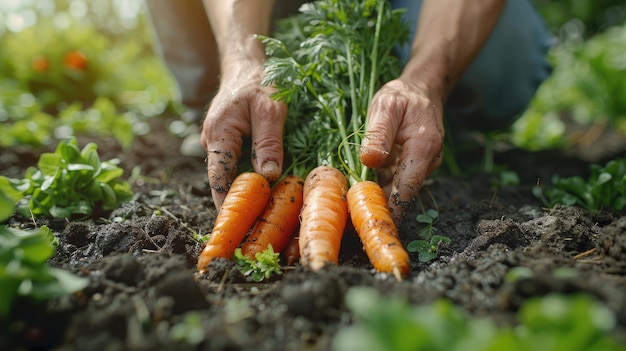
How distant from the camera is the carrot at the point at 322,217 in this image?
6.60 ft

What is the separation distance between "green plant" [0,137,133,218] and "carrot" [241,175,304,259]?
858 mm

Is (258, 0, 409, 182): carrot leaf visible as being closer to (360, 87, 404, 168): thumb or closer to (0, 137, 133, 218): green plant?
(360, 87, 404, 168): thumb

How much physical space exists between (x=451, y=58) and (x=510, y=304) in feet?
5.40

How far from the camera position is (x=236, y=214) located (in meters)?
2.30

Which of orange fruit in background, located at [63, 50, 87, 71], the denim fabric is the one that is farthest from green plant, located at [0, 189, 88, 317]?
orange fruit in background, located at [63, 50, 87, 71]

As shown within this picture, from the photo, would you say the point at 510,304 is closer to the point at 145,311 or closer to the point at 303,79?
the point at 145,311

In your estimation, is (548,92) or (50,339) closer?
(50,339)

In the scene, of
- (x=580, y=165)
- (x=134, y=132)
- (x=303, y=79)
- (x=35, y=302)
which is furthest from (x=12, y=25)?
(x=580, y=165)

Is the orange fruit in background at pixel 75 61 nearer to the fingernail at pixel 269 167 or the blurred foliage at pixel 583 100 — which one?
the fingernail at pixel 269 167

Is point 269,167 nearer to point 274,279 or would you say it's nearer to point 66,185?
point 274,279

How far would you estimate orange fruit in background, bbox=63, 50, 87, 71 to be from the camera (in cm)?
554

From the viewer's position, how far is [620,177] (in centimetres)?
265

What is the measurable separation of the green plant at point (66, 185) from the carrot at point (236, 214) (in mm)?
745

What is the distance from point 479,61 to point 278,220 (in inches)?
86.1
